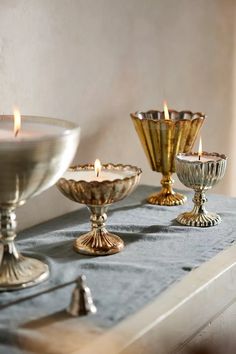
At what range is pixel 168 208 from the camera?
909 millimetres

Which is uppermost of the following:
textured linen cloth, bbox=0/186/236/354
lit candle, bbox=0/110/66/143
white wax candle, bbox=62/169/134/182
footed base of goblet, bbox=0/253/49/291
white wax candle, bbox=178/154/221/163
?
lit candle, bbox=0/110/66/143

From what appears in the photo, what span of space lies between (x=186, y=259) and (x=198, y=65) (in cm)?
69

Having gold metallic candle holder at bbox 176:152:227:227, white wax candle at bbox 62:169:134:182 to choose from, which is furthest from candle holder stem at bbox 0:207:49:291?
gold metallic candle holder at bbox 176:152:227:227

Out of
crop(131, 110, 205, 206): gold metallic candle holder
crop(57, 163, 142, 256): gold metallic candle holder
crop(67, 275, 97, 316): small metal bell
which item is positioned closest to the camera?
crop(67, 275, 97, 316): small metal bell

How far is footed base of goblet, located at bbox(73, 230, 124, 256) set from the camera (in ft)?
2.32

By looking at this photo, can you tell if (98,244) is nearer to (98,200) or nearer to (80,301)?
(98,200)

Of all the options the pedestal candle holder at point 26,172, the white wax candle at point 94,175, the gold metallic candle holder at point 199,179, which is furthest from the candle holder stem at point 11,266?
the gold metallic candle holder at point 199,179

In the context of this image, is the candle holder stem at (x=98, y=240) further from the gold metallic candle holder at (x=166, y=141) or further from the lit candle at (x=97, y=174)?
the gold metallic candle holder at (x=166, y=141)

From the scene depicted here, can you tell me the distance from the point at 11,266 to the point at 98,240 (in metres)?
0.13

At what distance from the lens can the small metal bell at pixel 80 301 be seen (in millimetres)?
545

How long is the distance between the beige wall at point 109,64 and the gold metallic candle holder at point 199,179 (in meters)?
0.19

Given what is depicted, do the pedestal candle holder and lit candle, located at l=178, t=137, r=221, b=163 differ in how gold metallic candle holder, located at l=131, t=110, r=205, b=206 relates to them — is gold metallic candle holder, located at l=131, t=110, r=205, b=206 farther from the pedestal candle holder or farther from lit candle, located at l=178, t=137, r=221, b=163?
the pedestal candle holder

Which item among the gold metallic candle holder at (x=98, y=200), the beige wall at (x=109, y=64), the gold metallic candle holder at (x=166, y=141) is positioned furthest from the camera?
the gold metallic candle holder at (x=166, y=141)

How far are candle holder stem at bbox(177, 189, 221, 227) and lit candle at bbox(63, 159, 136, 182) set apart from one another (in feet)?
0.35
